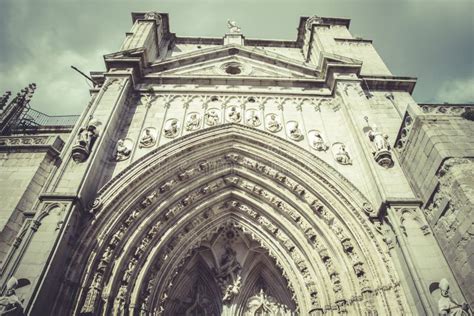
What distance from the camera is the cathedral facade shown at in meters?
6.31

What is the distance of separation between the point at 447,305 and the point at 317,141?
561 centimetres

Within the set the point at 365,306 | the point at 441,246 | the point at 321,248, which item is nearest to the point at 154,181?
the point at 321,248

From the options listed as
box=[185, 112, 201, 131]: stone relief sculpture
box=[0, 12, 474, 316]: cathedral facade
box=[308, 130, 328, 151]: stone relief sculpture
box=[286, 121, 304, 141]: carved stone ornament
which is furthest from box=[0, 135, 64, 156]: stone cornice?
box=[308, 130, 328, 151]: stone relief sculpture

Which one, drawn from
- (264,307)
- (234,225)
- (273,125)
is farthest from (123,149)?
(264,307)

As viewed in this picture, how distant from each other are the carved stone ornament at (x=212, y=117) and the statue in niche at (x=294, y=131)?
97.5 inches

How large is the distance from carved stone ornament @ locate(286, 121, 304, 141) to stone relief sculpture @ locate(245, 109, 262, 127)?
3.30 feet

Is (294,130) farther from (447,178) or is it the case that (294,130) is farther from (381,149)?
(447,178)

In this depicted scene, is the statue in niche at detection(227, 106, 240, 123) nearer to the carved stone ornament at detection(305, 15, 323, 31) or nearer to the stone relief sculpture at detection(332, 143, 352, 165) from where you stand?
the stone relief sculpture at detection(332, 143, 352, 165)

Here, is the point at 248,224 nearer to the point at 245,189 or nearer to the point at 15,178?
the point at 245,189

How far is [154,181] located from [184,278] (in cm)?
328

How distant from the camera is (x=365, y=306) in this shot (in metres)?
6.62

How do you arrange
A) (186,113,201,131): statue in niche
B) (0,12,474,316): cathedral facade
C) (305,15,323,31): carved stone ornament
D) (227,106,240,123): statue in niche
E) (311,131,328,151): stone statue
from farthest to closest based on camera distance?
(305,15,323,31): carved stone ornament
(227,106,240,123): statue in niche
(186,113,201,131): statue in niche
(311,131,328,151): stone statue
(0,12,474,316): cathedral facade

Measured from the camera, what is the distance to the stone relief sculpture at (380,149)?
8.24m

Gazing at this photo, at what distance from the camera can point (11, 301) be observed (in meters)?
5.12
